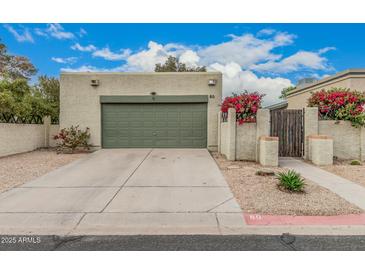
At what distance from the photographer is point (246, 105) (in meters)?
8.71

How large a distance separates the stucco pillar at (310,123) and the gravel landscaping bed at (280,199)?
390cm

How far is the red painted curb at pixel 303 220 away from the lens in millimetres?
3703

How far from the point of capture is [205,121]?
40.6 feet

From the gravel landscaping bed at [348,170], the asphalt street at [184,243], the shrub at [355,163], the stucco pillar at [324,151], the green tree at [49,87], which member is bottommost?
Result: the asphalt street at [184,243]

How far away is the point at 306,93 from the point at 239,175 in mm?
12108

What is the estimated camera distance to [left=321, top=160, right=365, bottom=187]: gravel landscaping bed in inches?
256

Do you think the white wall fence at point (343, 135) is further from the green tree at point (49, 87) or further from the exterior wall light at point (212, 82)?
the green tree at point (49, 87)

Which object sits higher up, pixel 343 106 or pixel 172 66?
pixel 172 66

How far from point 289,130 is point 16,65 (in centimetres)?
2511

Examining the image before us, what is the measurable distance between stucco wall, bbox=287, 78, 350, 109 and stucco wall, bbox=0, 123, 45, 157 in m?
14.4

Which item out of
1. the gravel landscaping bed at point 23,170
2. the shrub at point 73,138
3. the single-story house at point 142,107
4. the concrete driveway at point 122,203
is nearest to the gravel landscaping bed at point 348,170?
the concrete driveway at point 122,203

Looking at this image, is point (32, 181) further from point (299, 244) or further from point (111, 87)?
point (111, 87)

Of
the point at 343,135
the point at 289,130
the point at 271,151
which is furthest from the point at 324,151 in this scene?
the point at 271,151

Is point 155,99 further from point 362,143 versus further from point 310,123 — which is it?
point 362,143
